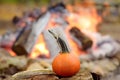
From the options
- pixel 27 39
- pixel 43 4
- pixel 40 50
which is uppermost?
pixel 43 4

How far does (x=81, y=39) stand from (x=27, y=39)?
541mm

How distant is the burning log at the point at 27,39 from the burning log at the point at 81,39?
327 mm

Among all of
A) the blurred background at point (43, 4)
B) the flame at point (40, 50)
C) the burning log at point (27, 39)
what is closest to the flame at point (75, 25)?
the flame at point (40, 50)

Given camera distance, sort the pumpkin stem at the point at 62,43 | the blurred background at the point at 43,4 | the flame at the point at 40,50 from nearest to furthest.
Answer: the pumpkin stem at the point at 62,43, the flame at the point at 40,50, the blurred background at the point at 43,4

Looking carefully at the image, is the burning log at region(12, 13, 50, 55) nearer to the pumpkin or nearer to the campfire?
the campfire

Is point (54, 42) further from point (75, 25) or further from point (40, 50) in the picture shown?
point (75, 25)

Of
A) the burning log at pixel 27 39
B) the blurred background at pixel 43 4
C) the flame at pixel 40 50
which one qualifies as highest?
the blurred background at pixel 43 4

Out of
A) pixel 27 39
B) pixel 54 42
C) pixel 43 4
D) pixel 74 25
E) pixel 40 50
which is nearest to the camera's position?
pixel 54 42

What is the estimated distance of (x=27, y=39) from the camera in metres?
2.93

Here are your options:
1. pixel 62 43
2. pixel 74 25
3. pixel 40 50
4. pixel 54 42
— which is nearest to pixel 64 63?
pixel 62 43

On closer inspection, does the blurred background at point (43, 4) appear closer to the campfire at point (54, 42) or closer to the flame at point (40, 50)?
the campfire at point (54, 42)

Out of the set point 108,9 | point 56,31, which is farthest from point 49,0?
point 56,31

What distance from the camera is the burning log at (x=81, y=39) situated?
3059 mm

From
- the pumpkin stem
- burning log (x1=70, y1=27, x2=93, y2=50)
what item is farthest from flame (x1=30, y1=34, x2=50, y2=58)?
the pumpkin stem
